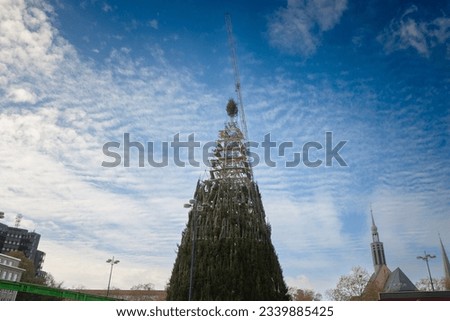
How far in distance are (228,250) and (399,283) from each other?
237 ft

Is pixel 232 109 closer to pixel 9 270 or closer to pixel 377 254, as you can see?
pixel 9 270

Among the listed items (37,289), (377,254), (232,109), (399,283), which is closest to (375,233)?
(377,254)

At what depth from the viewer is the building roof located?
273ft

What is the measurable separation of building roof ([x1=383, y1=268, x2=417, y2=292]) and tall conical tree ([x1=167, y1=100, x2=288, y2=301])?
65.5m

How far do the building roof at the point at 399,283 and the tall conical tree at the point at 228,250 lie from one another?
65.5 meters

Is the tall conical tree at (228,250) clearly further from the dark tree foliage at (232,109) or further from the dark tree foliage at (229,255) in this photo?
the dark tree foliage at (232,109)

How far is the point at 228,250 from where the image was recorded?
31109 mm

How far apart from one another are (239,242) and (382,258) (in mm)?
101160

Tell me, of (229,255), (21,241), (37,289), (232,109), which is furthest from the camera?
(21,241)

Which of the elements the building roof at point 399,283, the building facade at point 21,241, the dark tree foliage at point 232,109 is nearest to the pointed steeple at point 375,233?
the building roof at point 399,283

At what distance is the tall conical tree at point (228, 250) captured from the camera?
96.2 ft

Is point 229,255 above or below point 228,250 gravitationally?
below

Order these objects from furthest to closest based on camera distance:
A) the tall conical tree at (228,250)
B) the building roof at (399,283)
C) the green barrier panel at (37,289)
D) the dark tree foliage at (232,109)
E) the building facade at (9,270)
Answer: the building roof at (399,283) < the building facade at (9,270) < the dark tree foliage at (232,109) < the tall conical tree at (228,250) < the green barrier panel at (37,289)
